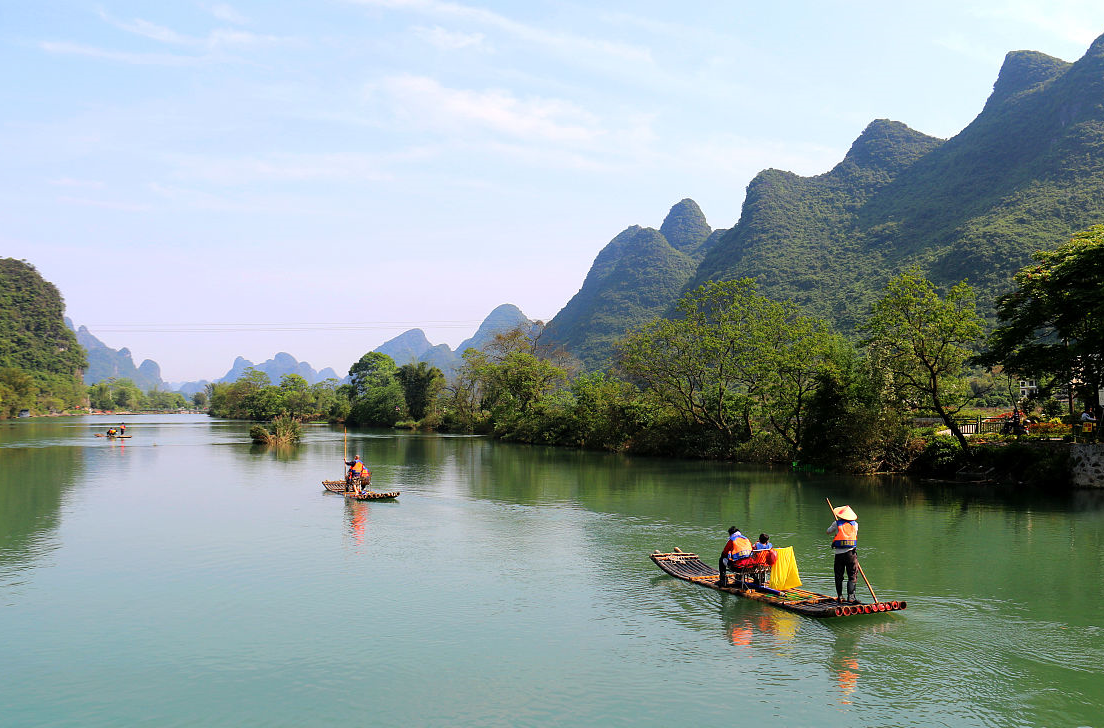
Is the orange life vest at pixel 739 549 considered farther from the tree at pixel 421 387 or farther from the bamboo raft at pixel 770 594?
the tree at pixel 421 387

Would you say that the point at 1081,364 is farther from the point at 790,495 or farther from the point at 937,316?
the point at 790,495

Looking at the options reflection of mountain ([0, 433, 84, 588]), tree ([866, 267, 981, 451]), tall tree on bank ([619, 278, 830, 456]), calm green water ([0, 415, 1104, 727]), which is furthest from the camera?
tall tree on bank ([619, 278, 830, 456])

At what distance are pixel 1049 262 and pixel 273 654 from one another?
34.4 m

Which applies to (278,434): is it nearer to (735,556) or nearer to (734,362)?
(734,362)

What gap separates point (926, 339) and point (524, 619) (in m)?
28.5

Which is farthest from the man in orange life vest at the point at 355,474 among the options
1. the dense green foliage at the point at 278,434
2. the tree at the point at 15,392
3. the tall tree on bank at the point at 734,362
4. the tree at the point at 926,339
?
the tree at the point at 15,392

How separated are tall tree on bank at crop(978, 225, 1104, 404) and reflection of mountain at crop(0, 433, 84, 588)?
3732 centimetres

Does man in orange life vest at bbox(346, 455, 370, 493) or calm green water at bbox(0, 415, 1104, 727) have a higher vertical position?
man in orange life vest at bbox(346, 455, 370, 493)

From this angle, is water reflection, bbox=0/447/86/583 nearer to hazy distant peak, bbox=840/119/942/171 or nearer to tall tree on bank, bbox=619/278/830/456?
tall tree on bank, bbox=619/278/830/456

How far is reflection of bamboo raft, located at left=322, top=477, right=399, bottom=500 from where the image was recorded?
30312mm

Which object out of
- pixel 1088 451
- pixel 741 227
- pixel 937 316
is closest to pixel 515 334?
pixel 937 316

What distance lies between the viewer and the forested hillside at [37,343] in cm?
14988

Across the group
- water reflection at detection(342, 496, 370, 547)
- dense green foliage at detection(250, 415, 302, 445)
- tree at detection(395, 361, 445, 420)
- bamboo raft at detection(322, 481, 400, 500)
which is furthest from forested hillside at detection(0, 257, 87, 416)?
water reflection at detection(342, 496, 370, 547)

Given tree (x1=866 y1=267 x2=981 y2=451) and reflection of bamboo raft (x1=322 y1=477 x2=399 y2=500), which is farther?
tree (x1=866 y1=267 x2=981 y2=451)
